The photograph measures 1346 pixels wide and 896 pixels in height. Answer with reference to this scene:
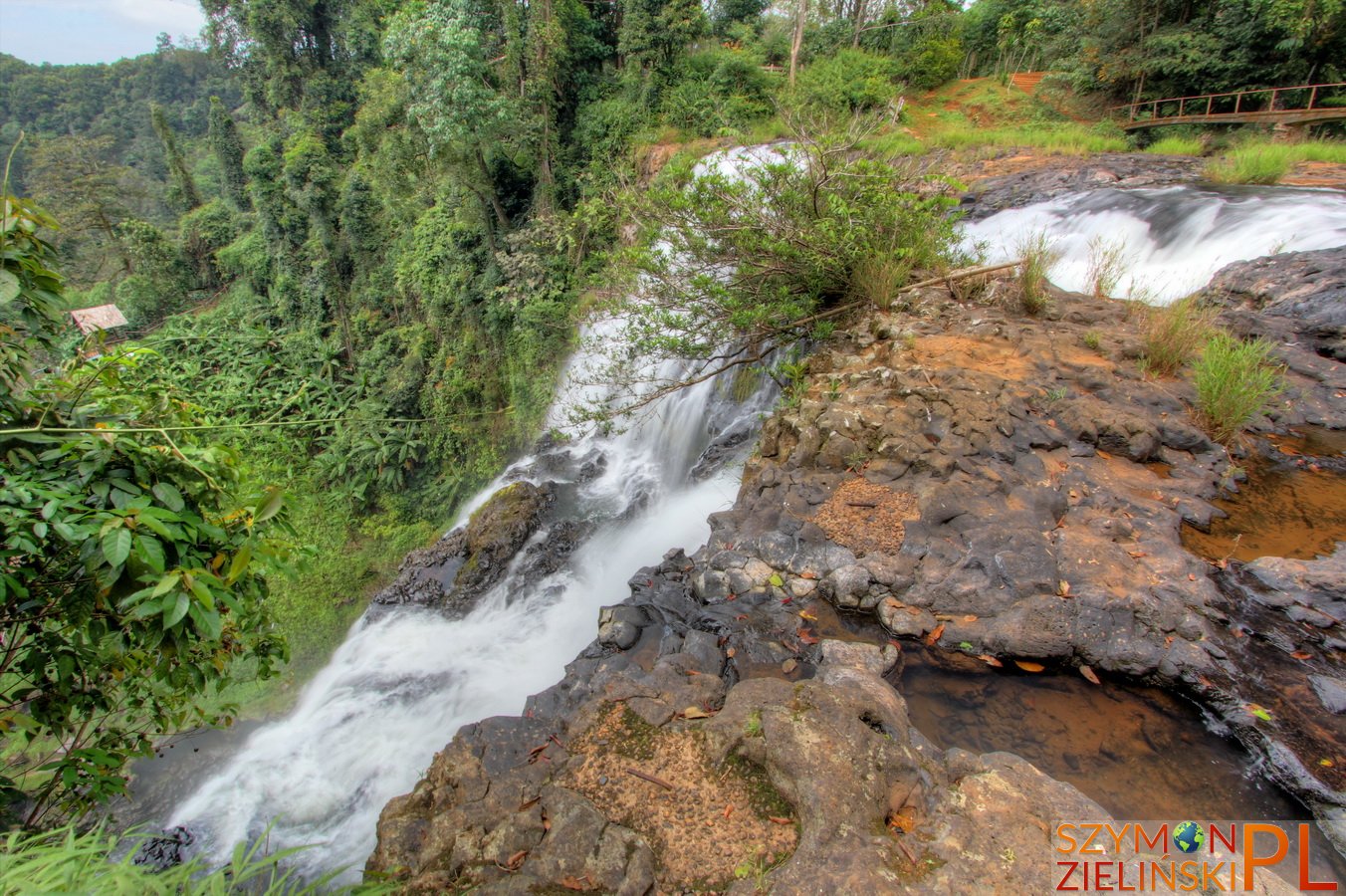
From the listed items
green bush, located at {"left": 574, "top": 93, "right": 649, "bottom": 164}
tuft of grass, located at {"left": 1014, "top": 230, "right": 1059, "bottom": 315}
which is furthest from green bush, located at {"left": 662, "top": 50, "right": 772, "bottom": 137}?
tuft of grass, located at {"left": 1014, "top": 230, "right": 1059, "bottom": 315}

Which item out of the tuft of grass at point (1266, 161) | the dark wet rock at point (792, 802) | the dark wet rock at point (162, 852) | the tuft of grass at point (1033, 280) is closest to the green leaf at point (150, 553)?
the dark wet rock at point (792, 802)

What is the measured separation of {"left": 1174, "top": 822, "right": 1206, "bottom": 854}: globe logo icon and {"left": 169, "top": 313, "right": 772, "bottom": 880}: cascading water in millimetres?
4243

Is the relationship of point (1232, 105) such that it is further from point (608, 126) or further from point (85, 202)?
point (85, 202)

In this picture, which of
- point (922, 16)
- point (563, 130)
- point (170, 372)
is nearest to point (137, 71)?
point (170, 372)

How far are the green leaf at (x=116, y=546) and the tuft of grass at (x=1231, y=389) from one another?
6159 millimetres

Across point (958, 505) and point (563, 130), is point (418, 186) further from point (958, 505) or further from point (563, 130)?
point (958, 505)

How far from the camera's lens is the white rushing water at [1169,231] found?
22.1 ft

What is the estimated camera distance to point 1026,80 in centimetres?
1803

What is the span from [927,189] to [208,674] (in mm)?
11456

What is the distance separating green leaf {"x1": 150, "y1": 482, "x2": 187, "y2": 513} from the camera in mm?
1981

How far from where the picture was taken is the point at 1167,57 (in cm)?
1351

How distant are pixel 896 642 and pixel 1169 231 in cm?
749

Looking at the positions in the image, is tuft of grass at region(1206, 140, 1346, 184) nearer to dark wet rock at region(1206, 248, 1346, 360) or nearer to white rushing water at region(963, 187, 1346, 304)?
white rushing water at region(963, 187, 1346, 304)

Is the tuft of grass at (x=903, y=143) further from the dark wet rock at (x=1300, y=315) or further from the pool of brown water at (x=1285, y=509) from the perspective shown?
the pool of brown water at (x=1285, y=509)
